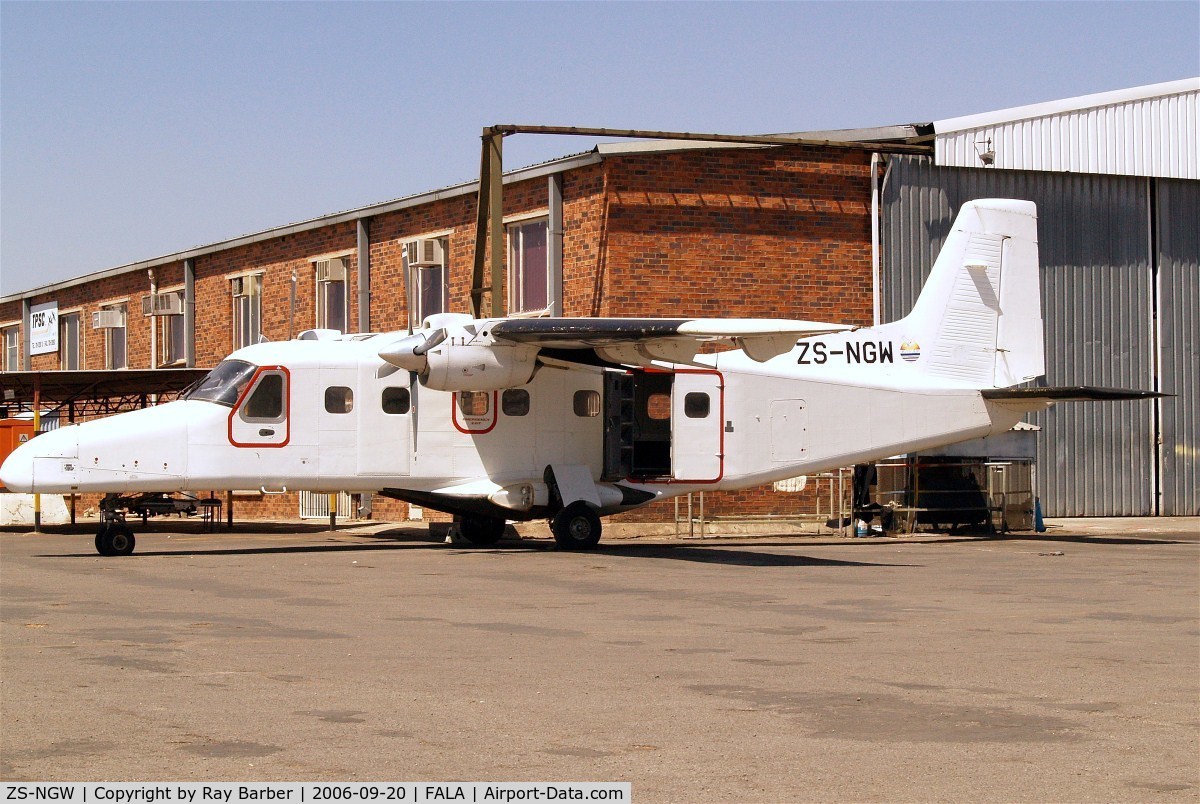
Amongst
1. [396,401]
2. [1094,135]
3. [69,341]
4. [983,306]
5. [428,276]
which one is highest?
[1094,135]

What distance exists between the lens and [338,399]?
65.7 ft

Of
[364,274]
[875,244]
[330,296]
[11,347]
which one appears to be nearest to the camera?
[875,244]

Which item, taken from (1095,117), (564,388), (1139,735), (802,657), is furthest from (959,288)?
(1139,735)

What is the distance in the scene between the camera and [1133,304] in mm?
29438

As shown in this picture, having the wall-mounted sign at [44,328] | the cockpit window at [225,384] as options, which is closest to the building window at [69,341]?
the wall-mounted sign at [44,328]

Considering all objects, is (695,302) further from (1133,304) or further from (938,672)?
(938,672)

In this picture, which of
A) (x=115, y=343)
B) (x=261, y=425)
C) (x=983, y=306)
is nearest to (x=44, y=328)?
(x=115, y=343)

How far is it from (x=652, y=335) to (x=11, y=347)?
40.6m

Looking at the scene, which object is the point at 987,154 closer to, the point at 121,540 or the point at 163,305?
the point at 121,540

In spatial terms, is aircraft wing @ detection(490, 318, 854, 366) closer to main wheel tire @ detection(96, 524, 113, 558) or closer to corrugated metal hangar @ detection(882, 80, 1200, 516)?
main wheel tire @ detection(96, 524, 113, 558)

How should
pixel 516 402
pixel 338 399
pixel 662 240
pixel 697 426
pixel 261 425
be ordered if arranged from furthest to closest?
pixel 662 240, pixel 697 426, pixel 516 402, pixel 338 399, pixel 261 425

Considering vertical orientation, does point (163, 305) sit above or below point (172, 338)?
above

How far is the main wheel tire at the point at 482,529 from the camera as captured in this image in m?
22.2

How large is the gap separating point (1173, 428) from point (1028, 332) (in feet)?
29.5
